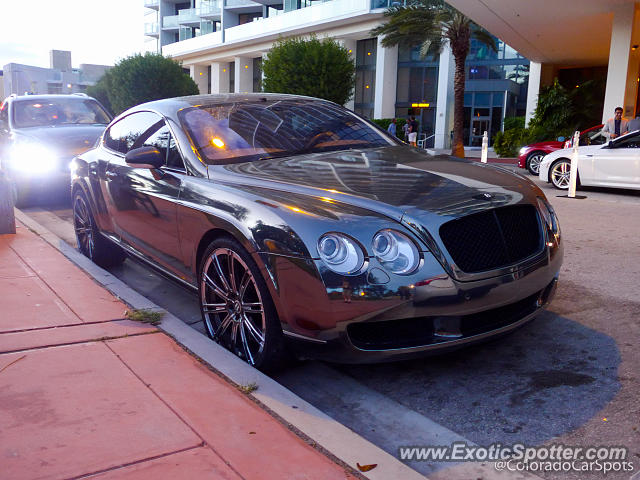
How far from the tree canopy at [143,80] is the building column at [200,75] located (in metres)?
15.6

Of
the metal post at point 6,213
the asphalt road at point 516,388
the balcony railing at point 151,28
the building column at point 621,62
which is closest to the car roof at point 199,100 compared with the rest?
the asphalt road at point 516,388

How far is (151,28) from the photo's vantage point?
3093 inches

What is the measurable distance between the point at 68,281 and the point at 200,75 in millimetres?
67594

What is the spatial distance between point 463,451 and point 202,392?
1.27 meters

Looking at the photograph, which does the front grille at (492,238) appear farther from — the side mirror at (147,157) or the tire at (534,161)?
the tire at (534,161)

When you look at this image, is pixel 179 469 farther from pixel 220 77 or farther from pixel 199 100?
pixel 220 77

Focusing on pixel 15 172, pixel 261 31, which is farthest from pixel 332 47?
pixel 15 172

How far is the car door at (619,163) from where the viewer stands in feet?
39.4

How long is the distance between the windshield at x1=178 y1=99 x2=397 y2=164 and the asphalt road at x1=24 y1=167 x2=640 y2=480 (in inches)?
53.7

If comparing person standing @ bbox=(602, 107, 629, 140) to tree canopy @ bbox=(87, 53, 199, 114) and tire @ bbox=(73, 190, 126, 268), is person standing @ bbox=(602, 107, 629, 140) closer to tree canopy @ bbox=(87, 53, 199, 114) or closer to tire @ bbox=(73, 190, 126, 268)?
tire @ bbox=(73, 190, 126, 268)

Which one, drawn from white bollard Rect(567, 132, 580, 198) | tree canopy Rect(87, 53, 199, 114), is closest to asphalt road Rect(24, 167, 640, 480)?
white bollard Rect(567, 132, 580, 198)

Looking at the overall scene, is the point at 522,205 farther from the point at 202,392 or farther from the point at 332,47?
the point at 332,47

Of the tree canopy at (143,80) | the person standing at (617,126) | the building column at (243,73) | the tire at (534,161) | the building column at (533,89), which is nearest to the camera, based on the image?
the person standing at (617,126)

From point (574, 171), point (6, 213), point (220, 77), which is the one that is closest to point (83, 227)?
point (6, 213)
